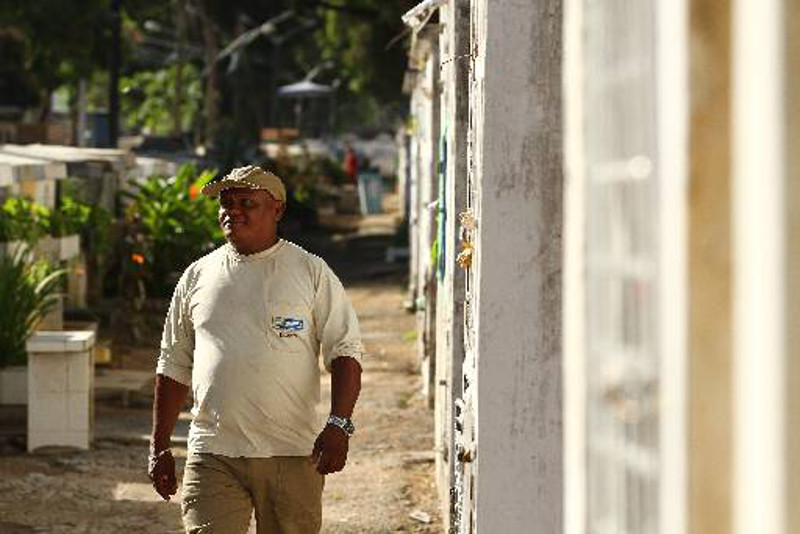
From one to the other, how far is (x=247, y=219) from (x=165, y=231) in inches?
539

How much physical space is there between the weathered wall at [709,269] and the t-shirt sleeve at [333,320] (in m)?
4.17

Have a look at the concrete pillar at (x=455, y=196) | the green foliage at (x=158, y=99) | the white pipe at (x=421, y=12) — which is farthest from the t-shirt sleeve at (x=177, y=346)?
the green foliage at (x=158, y=99)

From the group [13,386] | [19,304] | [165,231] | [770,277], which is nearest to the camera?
[770,277]

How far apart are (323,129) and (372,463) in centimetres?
7578

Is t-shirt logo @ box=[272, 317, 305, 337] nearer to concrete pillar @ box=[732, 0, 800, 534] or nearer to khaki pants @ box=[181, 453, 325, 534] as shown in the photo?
khaki pants @ box=[181, 453, 325, 534]

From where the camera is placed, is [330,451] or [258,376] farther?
[258,376]

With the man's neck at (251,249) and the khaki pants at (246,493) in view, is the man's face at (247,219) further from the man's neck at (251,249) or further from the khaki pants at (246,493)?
the khaki pants at (246,493)

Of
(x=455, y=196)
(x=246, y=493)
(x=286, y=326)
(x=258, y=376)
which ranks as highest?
(x=455, y=196)

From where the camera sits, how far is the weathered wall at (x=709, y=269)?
246 centimetres

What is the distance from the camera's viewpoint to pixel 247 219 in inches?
262

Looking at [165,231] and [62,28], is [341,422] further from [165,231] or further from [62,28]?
[62,28]

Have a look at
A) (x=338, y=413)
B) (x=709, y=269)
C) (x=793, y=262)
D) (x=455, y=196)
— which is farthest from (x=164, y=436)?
(x=793, y=262)

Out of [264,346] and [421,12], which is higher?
[421,12]

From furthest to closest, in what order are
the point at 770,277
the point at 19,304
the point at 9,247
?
the point at 9,247, the point at 19,304, the point at 770,277
